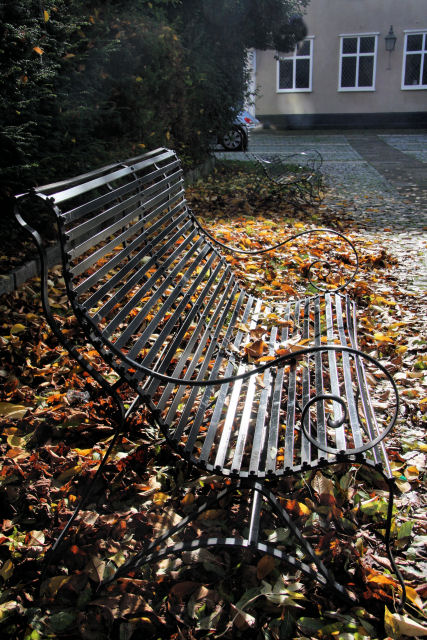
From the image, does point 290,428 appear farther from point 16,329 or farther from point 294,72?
point 294,72

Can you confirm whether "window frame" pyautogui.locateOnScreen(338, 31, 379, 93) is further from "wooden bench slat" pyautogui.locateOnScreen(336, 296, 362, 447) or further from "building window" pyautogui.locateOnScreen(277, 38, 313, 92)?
A: "wooden bench slat" pyautogui.locateOnScreen(336, 296, 362, 447)

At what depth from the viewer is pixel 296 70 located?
79.4ft

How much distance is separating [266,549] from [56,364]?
1890 millimetres

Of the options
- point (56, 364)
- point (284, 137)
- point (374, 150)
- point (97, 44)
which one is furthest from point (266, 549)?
point (284, 137)

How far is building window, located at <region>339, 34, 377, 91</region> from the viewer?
925 inches

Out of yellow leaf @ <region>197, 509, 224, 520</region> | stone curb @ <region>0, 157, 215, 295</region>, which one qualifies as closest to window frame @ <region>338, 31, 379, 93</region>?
stone curb @ <region>0, 157, 215, 295</region>

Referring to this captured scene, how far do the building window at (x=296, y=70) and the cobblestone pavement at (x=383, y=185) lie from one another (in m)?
5.36

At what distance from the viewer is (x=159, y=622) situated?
70.4 inches

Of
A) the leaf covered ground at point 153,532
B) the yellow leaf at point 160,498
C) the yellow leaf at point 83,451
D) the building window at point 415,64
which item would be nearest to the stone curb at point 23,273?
the leaf covered ground at point 153,532

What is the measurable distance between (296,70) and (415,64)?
4815 millimetres

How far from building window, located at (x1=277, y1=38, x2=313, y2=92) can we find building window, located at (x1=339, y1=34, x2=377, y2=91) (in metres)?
1.36

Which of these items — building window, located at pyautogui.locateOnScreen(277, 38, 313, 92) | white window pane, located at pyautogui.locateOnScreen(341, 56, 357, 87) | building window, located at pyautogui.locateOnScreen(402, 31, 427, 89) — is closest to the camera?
building window, located at pyautogui.locateOnScreen(402, 31, 427, 89)

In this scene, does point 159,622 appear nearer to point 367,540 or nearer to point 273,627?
point 273,627

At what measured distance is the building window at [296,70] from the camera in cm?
2392
